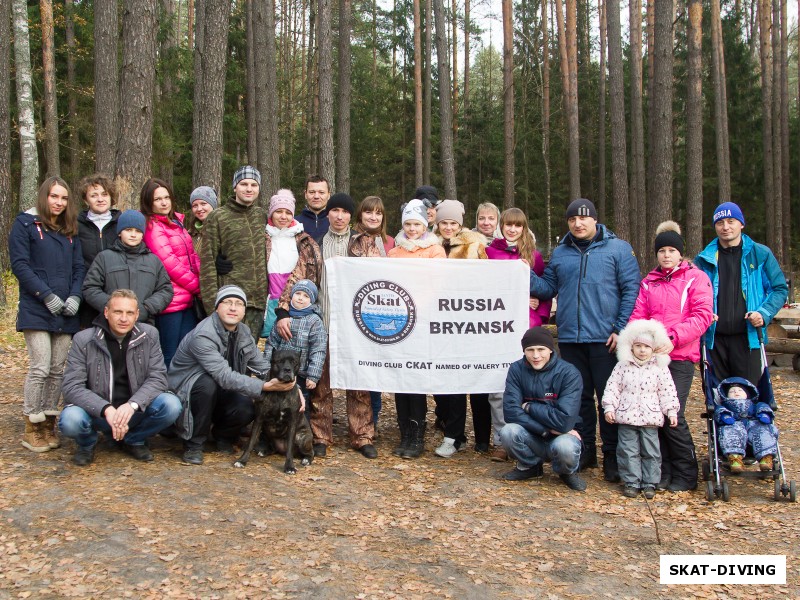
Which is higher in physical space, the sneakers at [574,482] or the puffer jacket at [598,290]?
the puffer jacket at [598,290]

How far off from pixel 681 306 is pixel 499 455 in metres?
2.06

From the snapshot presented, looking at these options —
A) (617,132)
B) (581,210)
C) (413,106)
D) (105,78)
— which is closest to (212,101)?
(105,78)

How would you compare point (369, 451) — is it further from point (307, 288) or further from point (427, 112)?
point (427, 112)

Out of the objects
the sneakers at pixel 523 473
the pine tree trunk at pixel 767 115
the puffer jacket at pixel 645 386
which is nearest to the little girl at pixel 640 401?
the puffer jacket at pixel 645 386

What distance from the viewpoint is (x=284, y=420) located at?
6027 millimetres

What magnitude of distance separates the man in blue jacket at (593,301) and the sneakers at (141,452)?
3.56 m

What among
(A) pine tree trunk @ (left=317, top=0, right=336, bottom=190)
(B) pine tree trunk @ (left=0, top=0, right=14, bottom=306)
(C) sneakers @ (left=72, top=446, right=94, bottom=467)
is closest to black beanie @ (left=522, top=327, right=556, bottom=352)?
(C) sneakers @ (left=72, top=446, right=94, bottom=467)

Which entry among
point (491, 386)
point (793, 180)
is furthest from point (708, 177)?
point (491, 386)

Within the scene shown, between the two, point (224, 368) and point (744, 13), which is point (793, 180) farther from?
point (224, 368)

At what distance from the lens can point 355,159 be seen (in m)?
35.5

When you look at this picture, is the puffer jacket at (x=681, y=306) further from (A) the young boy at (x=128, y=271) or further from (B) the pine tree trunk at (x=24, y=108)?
(B) the pine tree trunk at (x=24, y=108)

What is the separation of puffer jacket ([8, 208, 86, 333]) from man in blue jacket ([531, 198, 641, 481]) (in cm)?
416

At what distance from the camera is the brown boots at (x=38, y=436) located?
604 cm

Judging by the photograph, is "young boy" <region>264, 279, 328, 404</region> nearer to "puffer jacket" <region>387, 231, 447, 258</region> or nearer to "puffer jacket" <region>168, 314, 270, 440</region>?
"puffer jacket" <region>168, 314, 270, 440</region>
